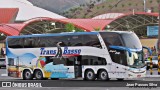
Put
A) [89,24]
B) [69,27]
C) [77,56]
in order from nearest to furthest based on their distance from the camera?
[77,56] → [69,27] → [89,24]

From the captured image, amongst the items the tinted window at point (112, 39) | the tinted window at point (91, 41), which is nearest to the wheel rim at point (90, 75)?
the tinted window at point (91, 41)

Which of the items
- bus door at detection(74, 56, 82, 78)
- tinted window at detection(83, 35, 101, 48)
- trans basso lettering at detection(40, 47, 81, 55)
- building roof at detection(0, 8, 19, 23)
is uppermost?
building roof at detection(0, 8, 19, 23)

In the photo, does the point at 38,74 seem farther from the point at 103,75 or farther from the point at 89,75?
the point at 103,75

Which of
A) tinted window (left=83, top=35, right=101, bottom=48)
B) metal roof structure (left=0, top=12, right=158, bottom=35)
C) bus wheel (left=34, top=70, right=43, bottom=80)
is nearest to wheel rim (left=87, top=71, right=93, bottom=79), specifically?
tinted window (left=83, top=35, right=101, bottom=48)

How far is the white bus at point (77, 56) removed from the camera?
1272 inches

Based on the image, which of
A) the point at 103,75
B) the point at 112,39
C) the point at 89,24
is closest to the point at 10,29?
the point at 89,24

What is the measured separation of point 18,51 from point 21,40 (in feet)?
2.50

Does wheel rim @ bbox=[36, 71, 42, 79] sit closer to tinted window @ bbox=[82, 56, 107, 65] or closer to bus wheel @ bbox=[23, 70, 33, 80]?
bus wheel @ bbox=[23, 70, 33, 80]

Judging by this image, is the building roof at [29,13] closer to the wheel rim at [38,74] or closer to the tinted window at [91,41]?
the wheel rim at [38,74]

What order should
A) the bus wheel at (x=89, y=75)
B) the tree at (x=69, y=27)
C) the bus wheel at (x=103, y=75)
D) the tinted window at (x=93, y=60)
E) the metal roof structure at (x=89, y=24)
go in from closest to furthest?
the bus wheel at (x=103, y=75) < the tinted window at (x=93, y=60) < the bus wheel at (x=89, y=75) < the tree at (x=69, y=27) < the metal roof structure at (x=89, y=24)

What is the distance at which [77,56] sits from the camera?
1324 inches

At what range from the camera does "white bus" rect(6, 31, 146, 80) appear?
3231 centimetres

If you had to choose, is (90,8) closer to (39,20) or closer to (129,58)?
(39,20)

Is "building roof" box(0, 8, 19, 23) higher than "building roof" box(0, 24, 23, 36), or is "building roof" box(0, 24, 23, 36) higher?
"building roof" box(0, 8, 19, 23)
